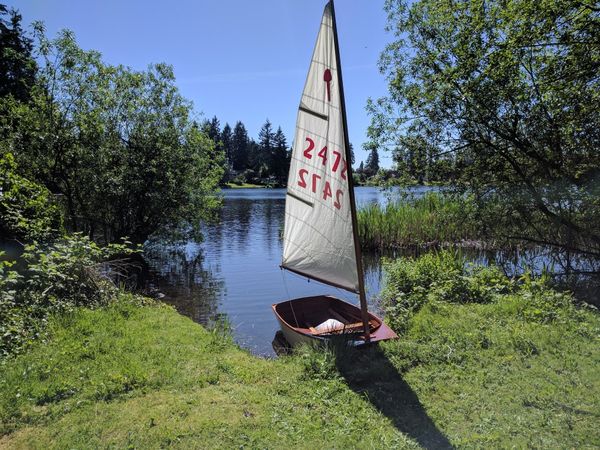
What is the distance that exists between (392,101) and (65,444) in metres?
12.2

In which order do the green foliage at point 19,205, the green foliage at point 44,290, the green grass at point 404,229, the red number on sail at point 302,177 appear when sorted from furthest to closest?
the green grass at point 404,229 < the green foliage at point 19,205 < the red number on sail at point 302,177 < the green foliage at point 44,290

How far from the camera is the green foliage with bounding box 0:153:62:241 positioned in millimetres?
7945

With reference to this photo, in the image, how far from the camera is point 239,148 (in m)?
124

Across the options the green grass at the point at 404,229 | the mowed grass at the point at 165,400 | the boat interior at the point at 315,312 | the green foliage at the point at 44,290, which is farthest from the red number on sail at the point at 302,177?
the green grass at the point at 404,229

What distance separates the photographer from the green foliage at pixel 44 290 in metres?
6.67

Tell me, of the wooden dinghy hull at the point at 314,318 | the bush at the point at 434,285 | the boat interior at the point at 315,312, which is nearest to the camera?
the wooden dinghy hull at the point at 314,318

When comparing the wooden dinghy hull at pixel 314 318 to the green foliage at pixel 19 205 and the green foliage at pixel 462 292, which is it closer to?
the green foliage at pixel 462 292

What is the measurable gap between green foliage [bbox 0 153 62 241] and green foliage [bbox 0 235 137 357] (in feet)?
1.55

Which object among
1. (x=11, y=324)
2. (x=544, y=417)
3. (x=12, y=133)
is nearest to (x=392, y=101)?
(x=544, y=417)

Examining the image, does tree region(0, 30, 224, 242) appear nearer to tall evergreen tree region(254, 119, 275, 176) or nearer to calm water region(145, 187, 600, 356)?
calm water region(145, 187, 600, 356)

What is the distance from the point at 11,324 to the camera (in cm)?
686

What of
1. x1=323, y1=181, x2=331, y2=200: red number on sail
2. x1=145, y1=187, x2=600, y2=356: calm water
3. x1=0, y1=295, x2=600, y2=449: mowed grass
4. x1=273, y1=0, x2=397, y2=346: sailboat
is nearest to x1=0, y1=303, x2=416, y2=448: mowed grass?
x1=0, y1=295, x2=600, y2=449: mowed grass

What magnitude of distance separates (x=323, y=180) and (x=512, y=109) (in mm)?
7439

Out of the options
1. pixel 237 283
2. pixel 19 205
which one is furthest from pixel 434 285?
pixel 19 205
